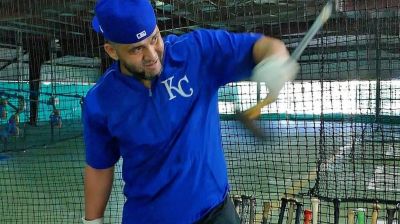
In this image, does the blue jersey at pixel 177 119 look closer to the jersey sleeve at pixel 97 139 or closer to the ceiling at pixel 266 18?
the jersey sleeve at pixel 97 139

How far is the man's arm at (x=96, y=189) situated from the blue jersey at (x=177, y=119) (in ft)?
0.54

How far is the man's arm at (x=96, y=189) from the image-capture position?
1589 millimetres

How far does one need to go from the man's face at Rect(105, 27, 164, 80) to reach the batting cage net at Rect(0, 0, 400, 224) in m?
1.78

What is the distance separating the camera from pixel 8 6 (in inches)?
219

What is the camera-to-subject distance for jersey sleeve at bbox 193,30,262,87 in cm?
133

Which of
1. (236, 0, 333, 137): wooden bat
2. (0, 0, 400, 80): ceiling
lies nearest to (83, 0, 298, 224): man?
→ (236, 0, 333, 137): wooden bat

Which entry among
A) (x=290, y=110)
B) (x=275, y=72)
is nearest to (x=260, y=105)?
(x=275, y=72)

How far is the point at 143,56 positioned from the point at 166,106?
15cm

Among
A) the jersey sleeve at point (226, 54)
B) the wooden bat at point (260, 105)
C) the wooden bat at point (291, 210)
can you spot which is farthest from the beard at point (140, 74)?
the wooden bat at point (291, 210)

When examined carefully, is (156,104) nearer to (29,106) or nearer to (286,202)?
(286,202)

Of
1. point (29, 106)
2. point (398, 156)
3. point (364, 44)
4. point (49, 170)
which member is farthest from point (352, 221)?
point (29, 106)

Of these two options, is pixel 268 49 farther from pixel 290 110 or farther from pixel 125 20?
pixel 290 110

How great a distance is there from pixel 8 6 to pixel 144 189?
15.6ft

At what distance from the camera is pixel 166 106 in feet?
4.50
